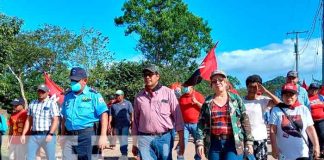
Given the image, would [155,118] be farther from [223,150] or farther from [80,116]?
[223,150]

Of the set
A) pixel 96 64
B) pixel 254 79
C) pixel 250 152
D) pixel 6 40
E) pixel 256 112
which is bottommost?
pixel 250 152

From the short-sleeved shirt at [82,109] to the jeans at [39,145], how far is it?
1644mm

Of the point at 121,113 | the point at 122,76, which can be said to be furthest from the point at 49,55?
the point at 121,113

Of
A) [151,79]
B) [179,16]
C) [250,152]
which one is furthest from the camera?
[179,16]

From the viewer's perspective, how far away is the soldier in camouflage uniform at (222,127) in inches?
219

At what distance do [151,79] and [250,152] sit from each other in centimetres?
160

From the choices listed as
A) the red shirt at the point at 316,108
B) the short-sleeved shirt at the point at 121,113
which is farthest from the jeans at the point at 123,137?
the red shirt at the point at 316,108

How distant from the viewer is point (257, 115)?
22.1 ft

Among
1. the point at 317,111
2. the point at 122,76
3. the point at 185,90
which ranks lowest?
the point at 317,111

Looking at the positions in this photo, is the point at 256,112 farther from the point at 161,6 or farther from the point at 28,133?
the point at 161,6

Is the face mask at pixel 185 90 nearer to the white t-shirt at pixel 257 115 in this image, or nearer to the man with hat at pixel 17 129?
the man with hat at pixel 17 129

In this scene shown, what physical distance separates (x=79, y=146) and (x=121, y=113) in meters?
5.49

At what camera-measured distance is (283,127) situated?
580 cm

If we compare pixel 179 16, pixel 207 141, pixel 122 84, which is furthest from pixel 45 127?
pixel 179 16
